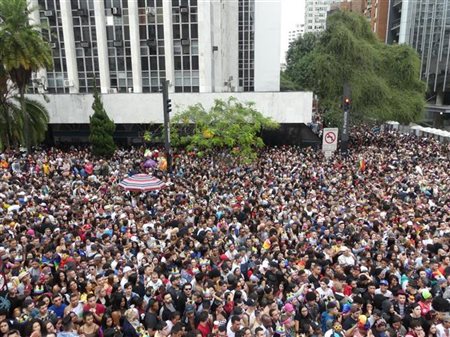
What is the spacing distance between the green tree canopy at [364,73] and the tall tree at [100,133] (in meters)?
17.3

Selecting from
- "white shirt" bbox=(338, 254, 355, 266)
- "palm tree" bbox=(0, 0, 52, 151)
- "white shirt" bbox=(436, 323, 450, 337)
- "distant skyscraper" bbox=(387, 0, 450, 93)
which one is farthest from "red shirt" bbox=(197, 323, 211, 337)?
"distant skyscraper" bbox=(387, 0, 450, 93)

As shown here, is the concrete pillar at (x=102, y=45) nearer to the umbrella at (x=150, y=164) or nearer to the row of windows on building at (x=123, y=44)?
the row of windows on building at (x=123, y=44)

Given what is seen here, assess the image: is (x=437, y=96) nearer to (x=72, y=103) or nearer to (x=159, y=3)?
(x=159, y=3)

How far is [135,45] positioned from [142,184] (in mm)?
19626

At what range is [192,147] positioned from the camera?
2192cm

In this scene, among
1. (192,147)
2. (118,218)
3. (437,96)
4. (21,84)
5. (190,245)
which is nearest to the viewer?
(190,245)

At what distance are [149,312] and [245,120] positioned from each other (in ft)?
57.7

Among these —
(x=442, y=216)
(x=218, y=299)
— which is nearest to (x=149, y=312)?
(x=218, y=299)

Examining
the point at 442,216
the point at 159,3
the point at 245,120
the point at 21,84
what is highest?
the point at 159,3

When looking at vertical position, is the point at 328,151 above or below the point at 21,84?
below

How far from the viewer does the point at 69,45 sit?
31422mm

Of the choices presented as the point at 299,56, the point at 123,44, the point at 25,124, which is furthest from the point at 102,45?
the point at 299,56

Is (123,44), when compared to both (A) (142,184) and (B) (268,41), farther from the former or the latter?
(A) (142,184)

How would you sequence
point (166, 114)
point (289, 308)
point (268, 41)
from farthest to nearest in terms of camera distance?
point (268, 41)
point (166, 114)
point (289, 308)
